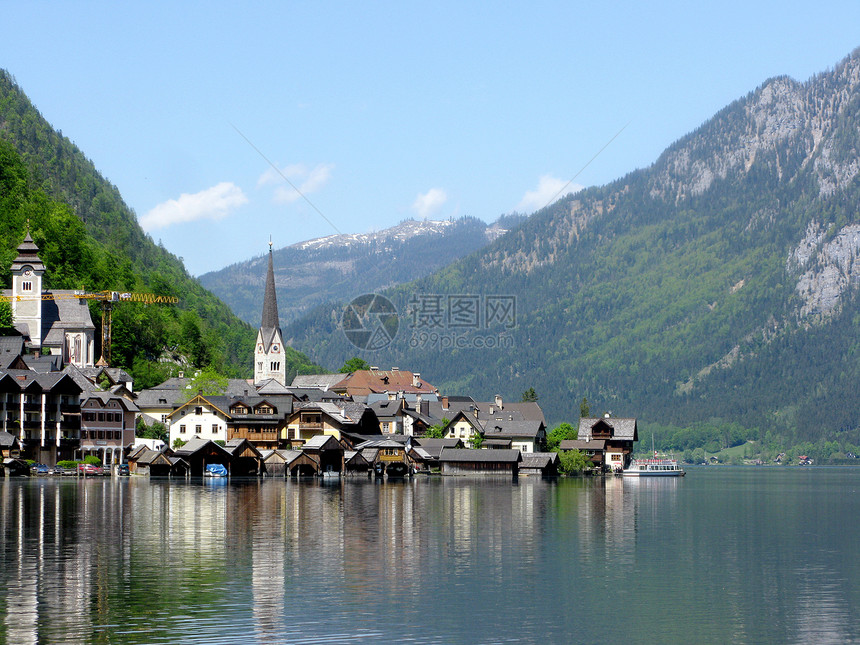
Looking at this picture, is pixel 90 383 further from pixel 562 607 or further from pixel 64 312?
pixel 562 607

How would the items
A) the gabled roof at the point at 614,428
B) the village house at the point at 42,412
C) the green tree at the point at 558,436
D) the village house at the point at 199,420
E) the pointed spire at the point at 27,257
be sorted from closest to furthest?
1. the village house at the point at 42,412
2. the village house at the point at 199,420
3. the pointed spire at the point at 27,257
4. the gabled roof at the point at 614,428
5. the green tree at the point at 558,436


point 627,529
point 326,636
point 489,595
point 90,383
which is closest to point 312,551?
point 489,595

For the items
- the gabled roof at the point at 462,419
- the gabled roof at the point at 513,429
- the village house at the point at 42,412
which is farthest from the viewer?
the gabled roof at the point at 513,429

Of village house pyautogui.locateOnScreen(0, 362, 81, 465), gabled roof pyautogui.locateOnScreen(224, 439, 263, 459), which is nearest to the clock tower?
gabled roof pyautogui.locateOnScreen(224, 439, 263, 459)

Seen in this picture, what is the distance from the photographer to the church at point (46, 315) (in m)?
146

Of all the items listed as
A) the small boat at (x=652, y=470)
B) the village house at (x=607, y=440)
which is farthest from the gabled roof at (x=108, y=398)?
the small boat at (x=652, y=470)

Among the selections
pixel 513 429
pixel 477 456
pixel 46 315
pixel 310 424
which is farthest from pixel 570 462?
pixel 46 315

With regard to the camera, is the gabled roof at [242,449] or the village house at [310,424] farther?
the village house at [310,424]

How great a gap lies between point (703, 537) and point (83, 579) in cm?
3215

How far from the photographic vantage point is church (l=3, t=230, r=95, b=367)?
146 m

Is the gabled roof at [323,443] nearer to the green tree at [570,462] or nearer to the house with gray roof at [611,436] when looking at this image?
the green tree at [570,462]

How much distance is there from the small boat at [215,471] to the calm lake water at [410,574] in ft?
145

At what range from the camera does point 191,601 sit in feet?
111

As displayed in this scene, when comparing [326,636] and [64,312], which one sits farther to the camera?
[64,312]
